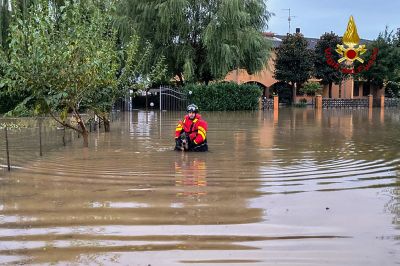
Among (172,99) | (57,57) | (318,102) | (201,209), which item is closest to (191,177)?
(201,209)

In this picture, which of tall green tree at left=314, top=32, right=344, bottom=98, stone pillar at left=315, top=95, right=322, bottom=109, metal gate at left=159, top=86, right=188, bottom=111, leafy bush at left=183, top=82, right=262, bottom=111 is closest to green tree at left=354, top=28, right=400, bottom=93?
tall green tree at left=314, top=32, right=344, bottom=98

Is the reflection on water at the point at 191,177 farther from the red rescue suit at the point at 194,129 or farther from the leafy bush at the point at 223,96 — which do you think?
the leafy bush at the point at 223,96

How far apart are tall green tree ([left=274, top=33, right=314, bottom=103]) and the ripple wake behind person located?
31.0 m

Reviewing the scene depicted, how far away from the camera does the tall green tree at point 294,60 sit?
40844 mm

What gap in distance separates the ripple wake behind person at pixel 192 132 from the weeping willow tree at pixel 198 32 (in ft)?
60.0

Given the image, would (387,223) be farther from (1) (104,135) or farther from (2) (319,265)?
(1) (104,135)

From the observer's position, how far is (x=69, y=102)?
11703 millimetres

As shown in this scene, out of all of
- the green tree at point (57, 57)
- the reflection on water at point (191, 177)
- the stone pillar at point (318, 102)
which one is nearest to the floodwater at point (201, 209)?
the reflection on water at point (191, 177)

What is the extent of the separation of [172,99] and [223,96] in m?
3.34

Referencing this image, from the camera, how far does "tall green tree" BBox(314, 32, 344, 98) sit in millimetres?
43250

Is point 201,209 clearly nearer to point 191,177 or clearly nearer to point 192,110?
point 191,177

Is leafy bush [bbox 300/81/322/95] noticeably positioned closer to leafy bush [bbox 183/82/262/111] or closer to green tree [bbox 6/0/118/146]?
leafy bush [bbox 183/82/262/111]

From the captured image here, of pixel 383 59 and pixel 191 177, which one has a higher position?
pixel 383 59

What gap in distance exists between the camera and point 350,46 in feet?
134
